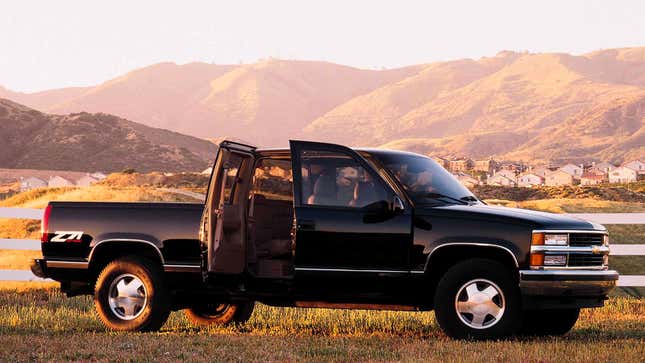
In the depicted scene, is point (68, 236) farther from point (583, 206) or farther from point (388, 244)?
point (583, 206)

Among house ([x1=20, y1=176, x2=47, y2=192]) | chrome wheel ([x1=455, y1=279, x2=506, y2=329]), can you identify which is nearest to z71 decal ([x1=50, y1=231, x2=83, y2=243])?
chrome wheel ([x1=455, y1=279, x2=506, y2=329])

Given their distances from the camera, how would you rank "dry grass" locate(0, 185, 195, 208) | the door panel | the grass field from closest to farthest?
the grass field, the door panel, "dry grass" locate(0, 185, 195, 208)

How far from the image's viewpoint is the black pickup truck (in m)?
9.75

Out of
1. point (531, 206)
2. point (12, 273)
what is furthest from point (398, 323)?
point (531, 206)

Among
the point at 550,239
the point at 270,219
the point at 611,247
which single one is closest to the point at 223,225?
the point at 270,219

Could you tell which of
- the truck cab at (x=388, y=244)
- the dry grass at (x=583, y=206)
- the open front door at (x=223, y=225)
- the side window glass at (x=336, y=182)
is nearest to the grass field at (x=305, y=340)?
the truck cab at (x=388, y=244)

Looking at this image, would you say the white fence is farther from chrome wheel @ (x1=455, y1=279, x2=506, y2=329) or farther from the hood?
chrome wheel @ (x1=455, y1=279, x2=506, y2=329)

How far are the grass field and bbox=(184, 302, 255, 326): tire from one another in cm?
19

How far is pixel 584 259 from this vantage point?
990 cm

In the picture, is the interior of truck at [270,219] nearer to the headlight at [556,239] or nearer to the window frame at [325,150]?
the window frame at [325,150]

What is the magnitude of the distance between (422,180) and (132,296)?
11.1 feet

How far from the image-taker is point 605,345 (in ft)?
32.0

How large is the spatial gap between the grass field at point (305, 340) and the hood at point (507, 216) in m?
1.15

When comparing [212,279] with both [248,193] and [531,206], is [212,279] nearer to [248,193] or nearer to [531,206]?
[248,193]
